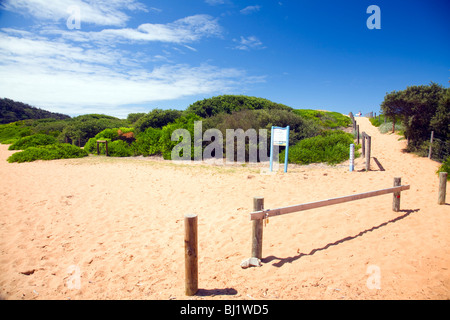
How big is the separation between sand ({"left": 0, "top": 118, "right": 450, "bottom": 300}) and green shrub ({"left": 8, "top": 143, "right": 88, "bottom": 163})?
745 centimetres

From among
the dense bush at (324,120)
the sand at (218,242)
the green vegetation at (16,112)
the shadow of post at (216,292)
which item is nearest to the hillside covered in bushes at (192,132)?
the dense bush at (324,120)

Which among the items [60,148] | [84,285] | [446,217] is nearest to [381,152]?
[446,217]

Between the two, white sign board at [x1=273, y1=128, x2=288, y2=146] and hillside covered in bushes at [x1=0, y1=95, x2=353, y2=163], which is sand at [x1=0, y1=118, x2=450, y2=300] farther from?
hillside covered in bushes at [x1=0, y1=95, x2=353, y2=163]

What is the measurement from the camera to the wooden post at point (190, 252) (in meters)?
3.12

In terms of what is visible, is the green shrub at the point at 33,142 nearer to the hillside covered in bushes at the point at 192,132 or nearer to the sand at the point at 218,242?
the hillside covered in bushes at the point at 192,132

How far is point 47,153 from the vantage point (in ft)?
53.0

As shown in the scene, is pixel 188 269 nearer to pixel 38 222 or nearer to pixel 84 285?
pixel 84 285

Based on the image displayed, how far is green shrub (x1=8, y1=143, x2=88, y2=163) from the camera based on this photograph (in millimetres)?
15266

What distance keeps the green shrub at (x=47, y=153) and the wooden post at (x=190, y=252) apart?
16404 millimetres

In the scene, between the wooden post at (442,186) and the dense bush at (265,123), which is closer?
the wooden post at (442,186)

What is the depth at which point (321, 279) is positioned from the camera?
11.3ft

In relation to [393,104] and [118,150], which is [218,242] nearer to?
[393,104]

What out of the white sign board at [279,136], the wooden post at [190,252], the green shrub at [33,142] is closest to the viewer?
the wooden post at [190,252]

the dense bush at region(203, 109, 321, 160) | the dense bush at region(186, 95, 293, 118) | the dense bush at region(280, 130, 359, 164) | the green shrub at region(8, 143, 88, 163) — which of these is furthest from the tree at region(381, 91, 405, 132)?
the green shrub at region(8, 143, 88, 163)
